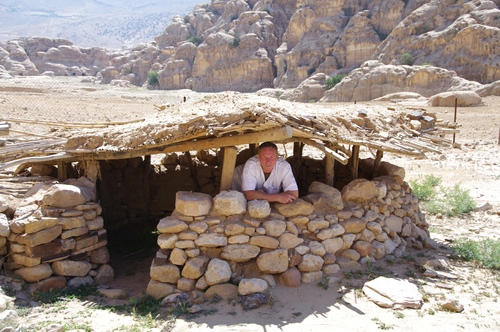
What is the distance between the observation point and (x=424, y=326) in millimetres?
3809

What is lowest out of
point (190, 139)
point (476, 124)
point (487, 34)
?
point (476, 124)

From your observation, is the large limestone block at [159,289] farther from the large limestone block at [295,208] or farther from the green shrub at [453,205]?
the green shrub at [453,205]

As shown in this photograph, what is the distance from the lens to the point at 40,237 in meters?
4.65

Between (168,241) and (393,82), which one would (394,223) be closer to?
(168,241)

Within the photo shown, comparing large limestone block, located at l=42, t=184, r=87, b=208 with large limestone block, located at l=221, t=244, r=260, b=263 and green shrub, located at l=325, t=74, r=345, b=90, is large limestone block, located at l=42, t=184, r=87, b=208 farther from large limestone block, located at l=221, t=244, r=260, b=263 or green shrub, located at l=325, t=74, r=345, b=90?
green shrub, located at l=325, t=74, r=345, b=90

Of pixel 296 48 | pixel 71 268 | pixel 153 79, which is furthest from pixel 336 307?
pixel 153 79

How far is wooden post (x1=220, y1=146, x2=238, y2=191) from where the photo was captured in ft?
16.4

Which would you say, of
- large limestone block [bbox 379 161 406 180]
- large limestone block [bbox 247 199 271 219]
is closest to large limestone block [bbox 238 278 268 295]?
large limestone block [bbox 247 199 271 219]

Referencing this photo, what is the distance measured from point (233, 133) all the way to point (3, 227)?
2.62 m

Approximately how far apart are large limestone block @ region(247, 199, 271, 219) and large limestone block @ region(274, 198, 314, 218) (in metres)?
0.18

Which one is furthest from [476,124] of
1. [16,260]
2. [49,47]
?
[49,47]

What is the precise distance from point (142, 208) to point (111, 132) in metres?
2.33

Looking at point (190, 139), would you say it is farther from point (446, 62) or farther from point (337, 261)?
point (446, 62)

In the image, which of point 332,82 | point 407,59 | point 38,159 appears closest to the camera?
point 38,159
